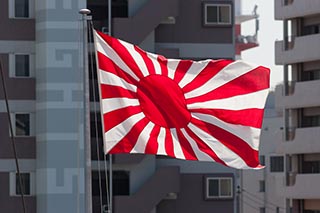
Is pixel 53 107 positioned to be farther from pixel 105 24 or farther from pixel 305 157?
pixel 305 157

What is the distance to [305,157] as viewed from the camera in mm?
70875

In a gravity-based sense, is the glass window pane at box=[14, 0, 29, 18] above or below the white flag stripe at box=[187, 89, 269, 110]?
above

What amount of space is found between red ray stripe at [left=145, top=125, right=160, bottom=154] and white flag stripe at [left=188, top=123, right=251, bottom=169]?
690 mm

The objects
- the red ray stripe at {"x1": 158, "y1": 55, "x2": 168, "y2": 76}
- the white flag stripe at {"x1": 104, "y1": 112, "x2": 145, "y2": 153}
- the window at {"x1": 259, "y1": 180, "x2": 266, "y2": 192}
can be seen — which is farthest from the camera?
the window at {"x1": 259, "y1": 180, "x2": 266, "y2": 192}

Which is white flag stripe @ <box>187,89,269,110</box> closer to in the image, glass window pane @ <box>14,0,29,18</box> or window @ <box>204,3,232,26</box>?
glass window pane @ <box>14,0,29,18</box>

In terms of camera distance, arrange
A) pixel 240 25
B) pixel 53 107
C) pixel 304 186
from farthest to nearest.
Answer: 1. pixel 240 25
2. pixel 304 186
3. pixel 53 107

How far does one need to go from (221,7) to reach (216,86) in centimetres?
3122

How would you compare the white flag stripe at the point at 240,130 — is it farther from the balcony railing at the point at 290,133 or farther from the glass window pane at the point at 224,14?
the balcony railing at the point at 290,133

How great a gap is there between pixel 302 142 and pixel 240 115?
154 feet

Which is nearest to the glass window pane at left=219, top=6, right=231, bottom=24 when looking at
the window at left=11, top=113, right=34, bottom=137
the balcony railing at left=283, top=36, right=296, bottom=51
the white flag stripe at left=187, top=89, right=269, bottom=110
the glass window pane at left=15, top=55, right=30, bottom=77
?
the glass window pane at left=15, top=55, right=30, bottom=77

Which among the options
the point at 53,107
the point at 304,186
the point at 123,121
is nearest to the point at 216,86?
the point at 123,121

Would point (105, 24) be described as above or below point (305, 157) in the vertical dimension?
above

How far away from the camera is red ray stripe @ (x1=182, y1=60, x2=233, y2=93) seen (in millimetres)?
23453

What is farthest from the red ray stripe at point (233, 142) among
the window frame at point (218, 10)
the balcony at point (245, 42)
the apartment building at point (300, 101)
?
the balcony at point (245, 42)
